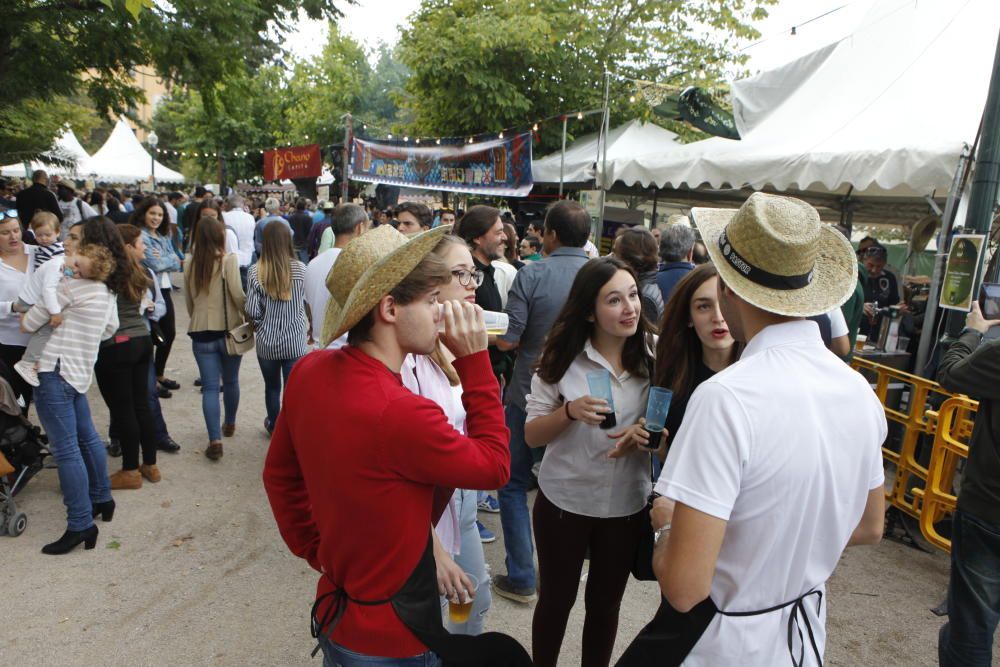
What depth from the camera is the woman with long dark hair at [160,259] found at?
631 centimetres

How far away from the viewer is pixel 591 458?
2.54 meters

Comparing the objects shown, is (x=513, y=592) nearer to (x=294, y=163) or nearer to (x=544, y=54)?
(x=544, y=54)

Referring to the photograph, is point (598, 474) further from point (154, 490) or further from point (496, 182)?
point (496, 182)

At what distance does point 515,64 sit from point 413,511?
14.1 meters

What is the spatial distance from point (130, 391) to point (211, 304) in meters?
0.97

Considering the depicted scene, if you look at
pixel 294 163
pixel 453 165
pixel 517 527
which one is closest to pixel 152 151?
pixel 294 163

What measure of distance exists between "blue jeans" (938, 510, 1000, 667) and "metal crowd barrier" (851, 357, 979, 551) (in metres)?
1.44

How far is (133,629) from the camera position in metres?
3.22

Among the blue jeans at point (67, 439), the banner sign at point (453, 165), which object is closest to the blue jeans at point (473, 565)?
the blue jeans at point (67, 439)

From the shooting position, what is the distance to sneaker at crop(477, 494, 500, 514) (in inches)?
183

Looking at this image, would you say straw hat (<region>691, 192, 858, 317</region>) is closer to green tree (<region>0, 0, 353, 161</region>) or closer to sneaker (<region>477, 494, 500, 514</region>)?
sneaker (<region>477, 494, 500, 514</region>)

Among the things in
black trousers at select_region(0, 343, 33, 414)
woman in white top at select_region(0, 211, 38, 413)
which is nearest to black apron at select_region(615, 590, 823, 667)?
woman in white top at select_region(0, 211, 38, 413)

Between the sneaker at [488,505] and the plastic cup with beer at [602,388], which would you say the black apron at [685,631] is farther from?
the sneaker at [488,505]

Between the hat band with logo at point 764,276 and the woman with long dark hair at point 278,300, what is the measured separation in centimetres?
406
